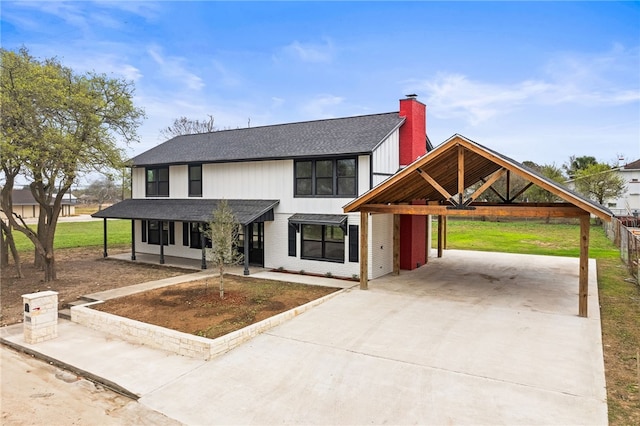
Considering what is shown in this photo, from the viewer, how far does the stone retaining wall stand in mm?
8109

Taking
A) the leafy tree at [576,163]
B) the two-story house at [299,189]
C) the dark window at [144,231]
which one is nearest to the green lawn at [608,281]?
the two-story house at [299,189]

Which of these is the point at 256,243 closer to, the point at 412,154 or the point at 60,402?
the point at 412,154

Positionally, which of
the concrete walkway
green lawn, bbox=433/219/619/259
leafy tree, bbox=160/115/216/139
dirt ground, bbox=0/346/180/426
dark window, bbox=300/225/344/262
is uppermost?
leafy tree, bbox=160/115/216/139

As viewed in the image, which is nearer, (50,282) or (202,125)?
(50,282)

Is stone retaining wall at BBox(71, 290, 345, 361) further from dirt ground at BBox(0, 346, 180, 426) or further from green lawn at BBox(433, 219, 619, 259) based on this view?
green lawn at BBox(433, 219, 619, 259)

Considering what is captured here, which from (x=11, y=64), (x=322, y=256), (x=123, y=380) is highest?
(x=11, y=64)

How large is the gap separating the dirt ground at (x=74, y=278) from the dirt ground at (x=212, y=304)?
2.49 metres

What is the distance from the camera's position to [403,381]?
6832 millimetres

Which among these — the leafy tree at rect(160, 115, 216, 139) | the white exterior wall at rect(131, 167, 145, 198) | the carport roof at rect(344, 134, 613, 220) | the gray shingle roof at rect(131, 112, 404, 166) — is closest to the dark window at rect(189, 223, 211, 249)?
the gray shingle roof at rect(131, 112, 404, 166)

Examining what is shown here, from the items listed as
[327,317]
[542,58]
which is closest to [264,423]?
[327,317]

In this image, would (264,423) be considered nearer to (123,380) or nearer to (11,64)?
(123,380)

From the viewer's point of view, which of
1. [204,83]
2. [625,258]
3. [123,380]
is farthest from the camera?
[204,83]

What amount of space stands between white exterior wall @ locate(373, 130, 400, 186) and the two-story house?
0.13 ft

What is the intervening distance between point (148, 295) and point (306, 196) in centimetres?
681
